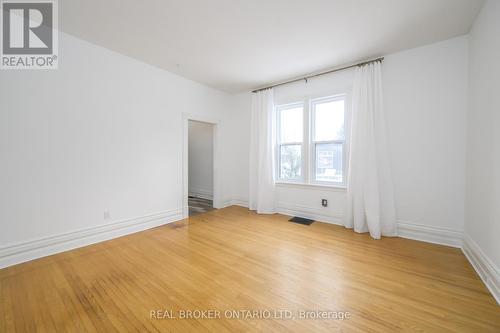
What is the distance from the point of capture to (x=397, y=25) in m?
2.34

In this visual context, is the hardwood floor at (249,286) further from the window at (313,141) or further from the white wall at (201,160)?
the white wall at (201,160)

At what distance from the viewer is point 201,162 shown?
6285 mm

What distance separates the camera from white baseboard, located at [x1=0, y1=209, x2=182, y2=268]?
2143 mm

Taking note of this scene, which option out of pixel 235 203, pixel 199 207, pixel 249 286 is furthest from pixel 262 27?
pixel 199 207

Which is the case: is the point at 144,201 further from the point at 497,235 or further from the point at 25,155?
the point at 497,235

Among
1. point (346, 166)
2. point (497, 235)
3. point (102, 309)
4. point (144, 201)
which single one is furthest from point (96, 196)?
point (497, 235)

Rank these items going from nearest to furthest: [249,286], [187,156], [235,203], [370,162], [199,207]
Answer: [249,286] < [370,162] < [187,156] < [199,207] < [235,203]

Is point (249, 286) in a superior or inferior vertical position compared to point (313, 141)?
inferior

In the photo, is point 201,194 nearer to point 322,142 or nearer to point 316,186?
point 316,186

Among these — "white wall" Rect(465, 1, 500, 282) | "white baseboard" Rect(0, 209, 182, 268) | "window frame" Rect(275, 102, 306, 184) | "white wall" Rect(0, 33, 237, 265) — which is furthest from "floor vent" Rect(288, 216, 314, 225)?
"white baseboard" Rect(0, 209, 182, 268)

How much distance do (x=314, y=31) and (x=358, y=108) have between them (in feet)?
4.67

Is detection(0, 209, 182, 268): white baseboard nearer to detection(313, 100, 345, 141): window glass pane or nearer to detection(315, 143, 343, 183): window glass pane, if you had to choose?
detection(315, 143, 343, 183): window glass pane

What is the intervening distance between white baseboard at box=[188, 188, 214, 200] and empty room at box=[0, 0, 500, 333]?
206cm

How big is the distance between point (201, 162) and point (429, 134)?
5513 mm
